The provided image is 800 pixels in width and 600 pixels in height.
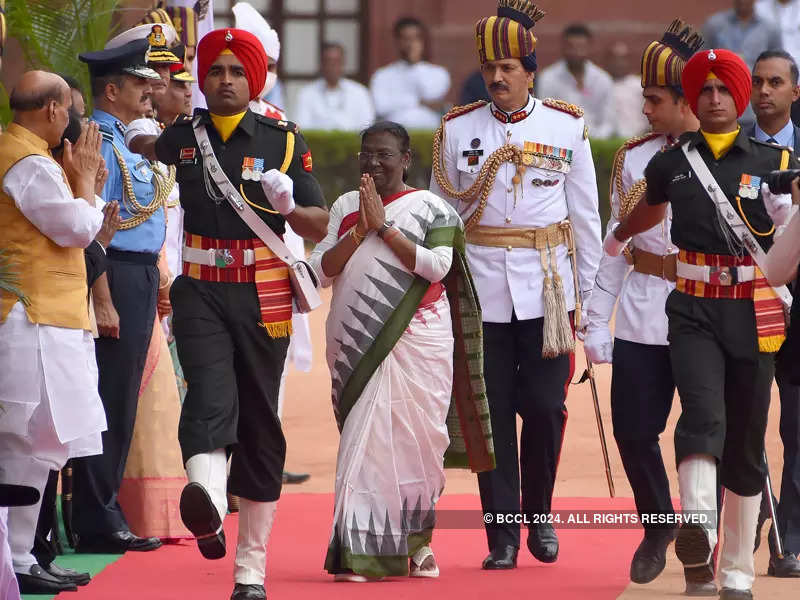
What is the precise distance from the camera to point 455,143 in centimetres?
853

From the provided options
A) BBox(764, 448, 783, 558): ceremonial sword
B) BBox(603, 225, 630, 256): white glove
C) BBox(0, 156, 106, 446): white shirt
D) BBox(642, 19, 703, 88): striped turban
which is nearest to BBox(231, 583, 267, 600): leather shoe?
BBox(0, 156, 106, 446): white shirt

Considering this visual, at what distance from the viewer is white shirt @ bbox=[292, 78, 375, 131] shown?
863 inches

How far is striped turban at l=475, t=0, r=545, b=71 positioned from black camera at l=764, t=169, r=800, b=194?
1.85 meters

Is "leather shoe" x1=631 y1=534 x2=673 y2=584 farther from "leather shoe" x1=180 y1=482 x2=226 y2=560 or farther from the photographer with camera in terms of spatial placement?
"leather shoe" x1=180 y1=482 x2=226 y2=560

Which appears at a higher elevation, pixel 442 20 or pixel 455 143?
pixel 442 20

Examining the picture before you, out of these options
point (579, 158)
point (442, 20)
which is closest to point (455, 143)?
point (579, 158)

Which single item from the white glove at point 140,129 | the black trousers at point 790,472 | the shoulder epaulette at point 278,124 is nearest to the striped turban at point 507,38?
the shoulder epaulette at point 278,124

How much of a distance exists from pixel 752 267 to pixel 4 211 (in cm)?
287

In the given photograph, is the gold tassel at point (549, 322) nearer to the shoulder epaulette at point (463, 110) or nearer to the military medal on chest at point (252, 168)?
the shoulder epaulette at point (463, 110)

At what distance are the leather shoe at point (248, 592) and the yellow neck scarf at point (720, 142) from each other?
241cm

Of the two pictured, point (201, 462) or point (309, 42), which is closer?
point (201, 462)

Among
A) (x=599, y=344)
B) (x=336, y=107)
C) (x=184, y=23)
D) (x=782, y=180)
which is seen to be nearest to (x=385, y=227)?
(x=599, y=344)

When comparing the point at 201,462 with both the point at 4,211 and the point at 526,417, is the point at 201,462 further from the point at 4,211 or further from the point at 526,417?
the point at 526,417

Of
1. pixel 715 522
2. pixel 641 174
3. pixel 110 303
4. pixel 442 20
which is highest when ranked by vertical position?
pixel 442 20
